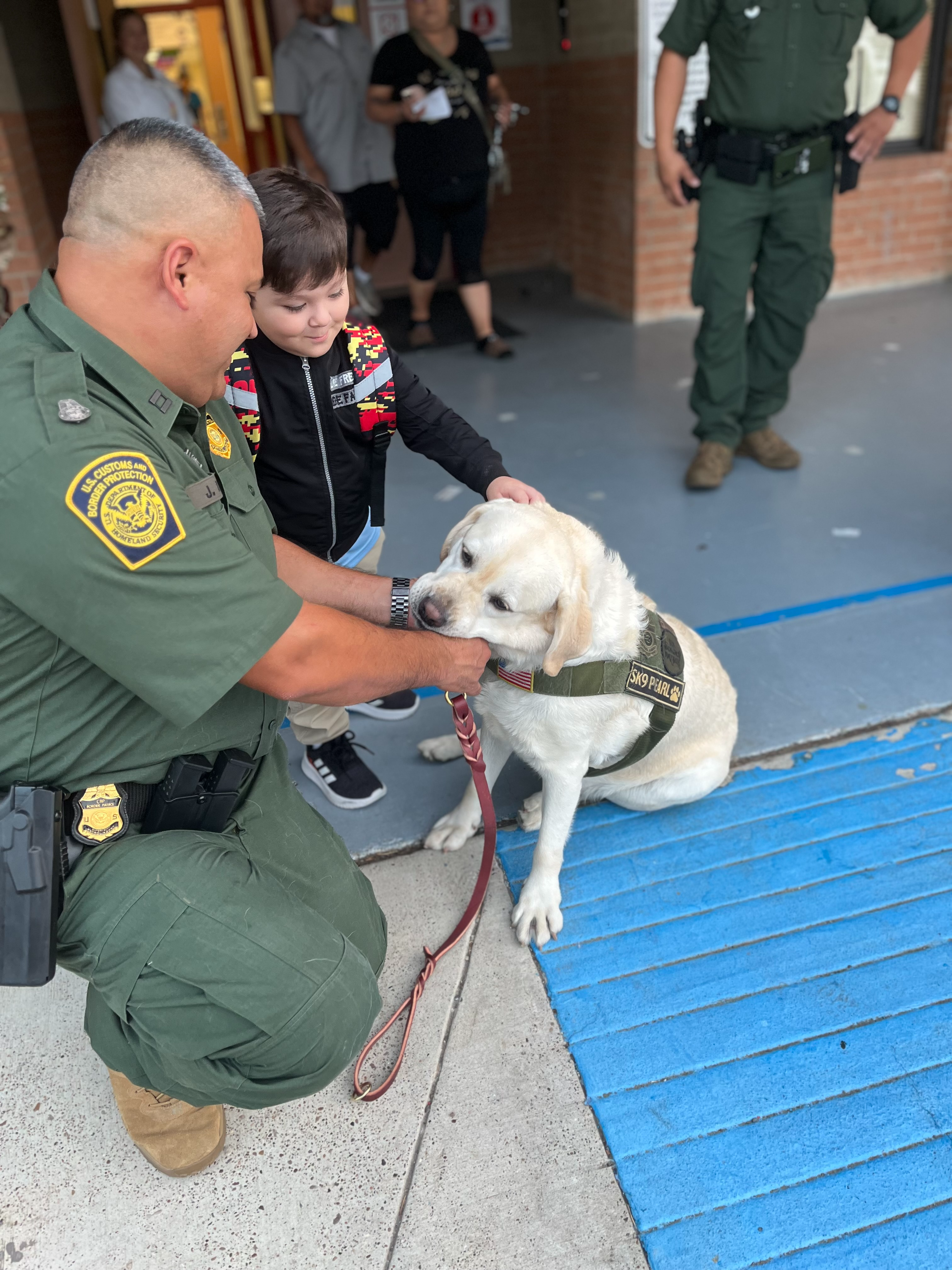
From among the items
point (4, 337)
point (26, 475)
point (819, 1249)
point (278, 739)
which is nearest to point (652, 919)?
point (819, 1249)

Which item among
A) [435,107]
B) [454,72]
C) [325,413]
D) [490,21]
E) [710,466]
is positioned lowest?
[710,466]

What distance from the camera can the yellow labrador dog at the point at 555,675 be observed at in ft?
5.65

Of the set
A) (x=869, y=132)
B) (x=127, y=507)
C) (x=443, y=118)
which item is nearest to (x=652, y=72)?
(x=443, y=118)

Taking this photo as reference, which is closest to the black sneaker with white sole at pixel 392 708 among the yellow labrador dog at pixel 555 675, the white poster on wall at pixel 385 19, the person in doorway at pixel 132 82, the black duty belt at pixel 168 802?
the yellow labrador dog at pixel 555 675

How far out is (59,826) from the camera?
1.39 metres

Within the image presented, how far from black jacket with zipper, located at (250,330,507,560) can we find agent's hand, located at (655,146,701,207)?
2.27m

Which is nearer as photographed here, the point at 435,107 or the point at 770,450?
the point at 770,450

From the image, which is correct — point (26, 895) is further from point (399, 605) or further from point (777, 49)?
point (777, 49)

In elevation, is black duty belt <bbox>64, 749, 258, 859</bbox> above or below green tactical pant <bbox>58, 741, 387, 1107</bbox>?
above

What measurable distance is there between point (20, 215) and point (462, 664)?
4.89m

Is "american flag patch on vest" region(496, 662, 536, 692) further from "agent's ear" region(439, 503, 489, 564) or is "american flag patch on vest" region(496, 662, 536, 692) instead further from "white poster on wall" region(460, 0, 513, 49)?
"white poster on wall" region(460, 0, 513, 49)

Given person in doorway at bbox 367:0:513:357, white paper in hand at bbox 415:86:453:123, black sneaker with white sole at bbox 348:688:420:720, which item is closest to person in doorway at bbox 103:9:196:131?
person in doorway at bbox 367:0:513:357

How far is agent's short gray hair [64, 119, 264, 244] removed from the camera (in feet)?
4.30

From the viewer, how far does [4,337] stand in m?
1.35
